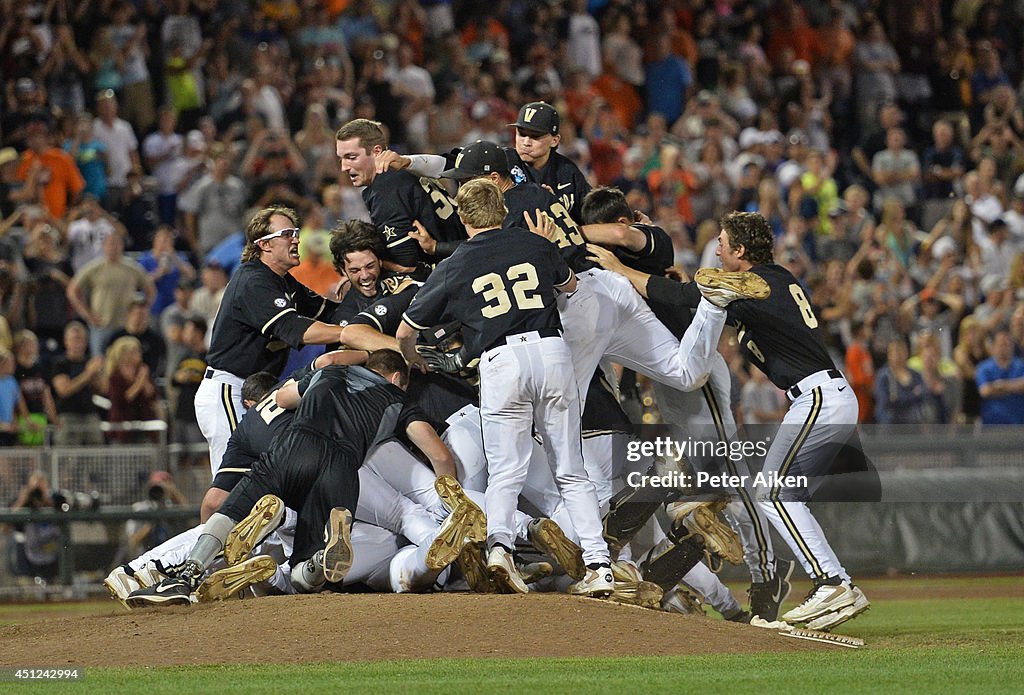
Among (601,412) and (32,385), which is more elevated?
(32,385)

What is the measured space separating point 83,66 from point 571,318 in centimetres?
1041

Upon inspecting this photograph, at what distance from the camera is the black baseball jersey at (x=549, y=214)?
9.97m

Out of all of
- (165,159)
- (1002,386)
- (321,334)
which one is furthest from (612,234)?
(165,159)

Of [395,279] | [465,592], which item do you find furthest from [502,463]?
[395,279]

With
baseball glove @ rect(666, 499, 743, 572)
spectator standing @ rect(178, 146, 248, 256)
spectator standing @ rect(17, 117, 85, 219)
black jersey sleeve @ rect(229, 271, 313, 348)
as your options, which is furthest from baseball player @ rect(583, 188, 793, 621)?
spectator standing @ rect(17, 117, 85, 219)

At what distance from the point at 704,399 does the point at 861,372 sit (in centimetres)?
634

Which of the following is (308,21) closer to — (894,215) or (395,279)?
(894,215)

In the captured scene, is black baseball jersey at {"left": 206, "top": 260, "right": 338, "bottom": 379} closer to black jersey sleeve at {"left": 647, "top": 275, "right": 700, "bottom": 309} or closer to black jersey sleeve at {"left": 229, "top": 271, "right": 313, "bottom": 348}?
black jersey sleeve at {"left": 229, "top": 271, "right": 313, "bottom": 348}

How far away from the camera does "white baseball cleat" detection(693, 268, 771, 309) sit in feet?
31.9

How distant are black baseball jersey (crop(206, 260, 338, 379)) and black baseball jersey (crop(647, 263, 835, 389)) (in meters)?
2.80

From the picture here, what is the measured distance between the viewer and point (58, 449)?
14.4 m

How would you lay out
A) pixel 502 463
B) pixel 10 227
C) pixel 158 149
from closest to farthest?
pixel 502 463
pixel 10 227
pixel 158 149

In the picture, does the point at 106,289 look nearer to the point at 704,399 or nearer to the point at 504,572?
the point at 704,399

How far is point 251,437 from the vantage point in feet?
33.3
